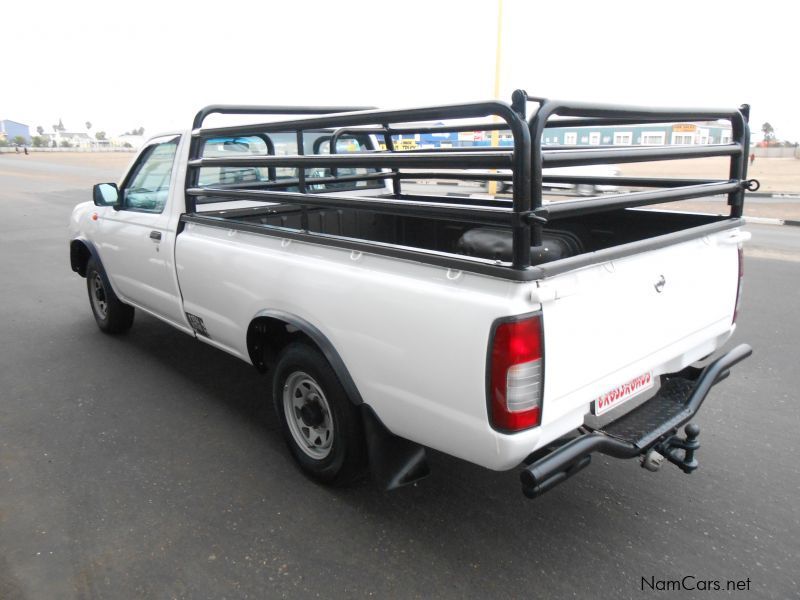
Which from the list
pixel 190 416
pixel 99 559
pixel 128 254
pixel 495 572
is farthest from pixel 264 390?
pixel 495 572

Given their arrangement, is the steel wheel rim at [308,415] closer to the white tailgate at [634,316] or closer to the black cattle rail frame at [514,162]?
the black cattle rail frame at [514,162]

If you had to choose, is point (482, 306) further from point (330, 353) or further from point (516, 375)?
point (330, 353)

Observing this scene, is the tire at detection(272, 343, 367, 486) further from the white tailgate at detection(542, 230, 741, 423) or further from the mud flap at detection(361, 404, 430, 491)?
the white tailgate at detection(542, 230, 741, 423)

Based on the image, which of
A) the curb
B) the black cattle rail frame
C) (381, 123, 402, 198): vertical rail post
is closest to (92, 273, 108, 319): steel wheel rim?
the black cattle rail frame

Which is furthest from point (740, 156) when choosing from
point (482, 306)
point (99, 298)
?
point (99, 298)

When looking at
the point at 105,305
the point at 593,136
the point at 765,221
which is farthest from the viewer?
the point at 593,136

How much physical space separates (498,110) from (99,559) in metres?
2.53

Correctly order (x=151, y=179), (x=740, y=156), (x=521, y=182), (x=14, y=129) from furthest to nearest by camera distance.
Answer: (x=14, y=129), (x=151, y=179), (x=740, y=156), (x=521, y=182)

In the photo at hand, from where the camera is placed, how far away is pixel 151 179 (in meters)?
4.65

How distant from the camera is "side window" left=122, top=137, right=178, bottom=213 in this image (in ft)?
14.4

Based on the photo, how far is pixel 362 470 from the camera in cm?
312

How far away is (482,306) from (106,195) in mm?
3769

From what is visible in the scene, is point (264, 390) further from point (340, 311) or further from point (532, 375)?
point (532, 375)

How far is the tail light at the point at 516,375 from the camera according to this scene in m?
2.15
